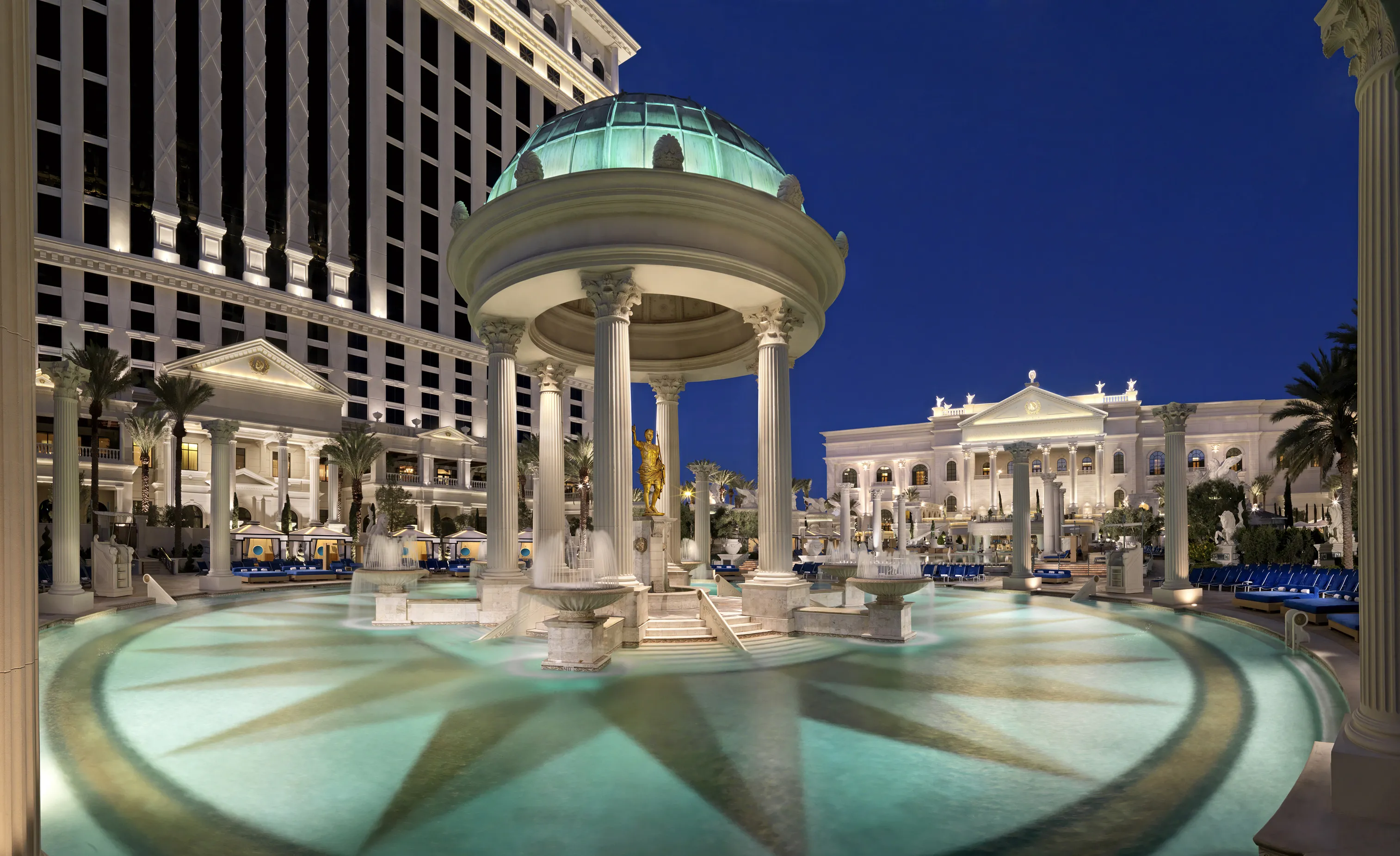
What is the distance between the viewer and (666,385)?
70.1ft

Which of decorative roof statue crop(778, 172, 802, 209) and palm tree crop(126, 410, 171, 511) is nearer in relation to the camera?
decorative roof statue crop(778, 172, 802, 209)

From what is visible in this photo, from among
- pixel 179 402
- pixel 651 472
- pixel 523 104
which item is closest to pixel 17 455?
pixel 651 472

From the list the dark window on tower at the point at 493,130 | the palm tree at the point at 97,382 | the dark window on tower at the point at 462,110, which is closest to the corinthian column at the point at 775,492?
the palm tree at the point at 97,382

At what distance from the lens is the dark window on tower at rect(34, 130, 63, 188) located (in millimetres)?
49312

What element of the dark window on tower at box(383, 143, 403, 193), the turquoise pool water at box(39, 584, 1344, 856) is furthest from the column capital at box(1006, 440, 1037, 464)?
the dark window on tower at box(383, 143, 403, 193)

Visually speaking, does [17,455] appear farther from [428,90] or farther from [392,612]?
[428,90]

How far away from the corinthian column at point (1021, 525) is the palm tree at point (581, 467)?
24297 millimetres

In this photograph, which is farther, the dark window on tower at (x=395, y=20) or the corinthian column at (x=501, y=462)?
the dark window on tower at (x=395, y=20)

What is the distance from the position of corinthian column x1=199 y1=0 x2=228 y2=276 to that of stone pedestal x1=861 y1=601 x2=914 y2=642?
58.8 m

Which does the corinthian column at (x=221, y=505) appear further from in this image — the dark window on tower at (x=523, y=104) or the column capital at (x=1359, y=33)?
the dark window on tower at (x=523, y=104)

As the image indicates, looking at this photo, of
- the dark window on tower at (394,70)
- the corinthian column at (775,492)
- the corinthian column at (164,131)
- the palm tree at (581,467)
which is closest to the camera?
the corinthian column at (775,492)

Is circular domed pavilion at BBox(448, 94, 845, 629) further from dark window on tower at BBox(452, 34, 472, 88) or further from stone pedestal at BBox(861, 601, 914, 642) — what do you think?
dark window on tower at BBox(452, 34, 472, 88)

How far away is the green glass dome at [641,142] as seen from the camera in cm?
1527

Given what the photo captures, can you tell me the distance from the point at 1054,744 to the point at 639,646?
753cm
